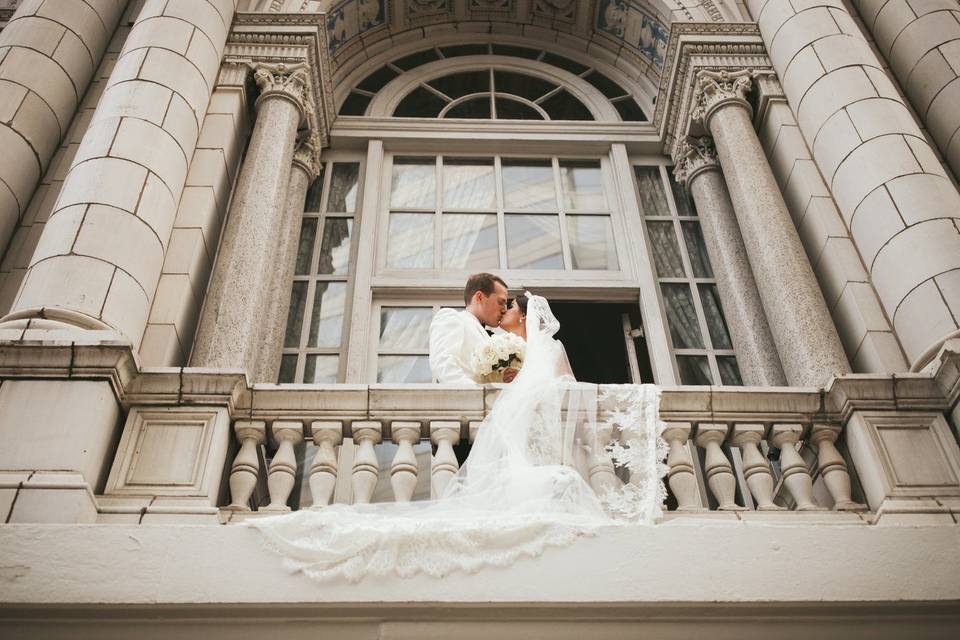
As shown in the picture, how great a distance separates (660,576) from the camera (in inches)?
170

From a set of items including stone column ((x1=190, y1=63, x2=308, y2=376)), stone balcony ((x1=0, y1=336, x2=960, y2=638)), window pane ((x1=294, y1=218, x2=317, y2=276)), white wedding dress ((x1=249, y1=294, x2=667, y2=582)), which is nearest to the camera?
stone balcony ((x1=0, y1=336, x2=960, y2=638))

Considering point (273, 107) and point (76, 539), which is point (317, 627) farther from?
point (273, 107)

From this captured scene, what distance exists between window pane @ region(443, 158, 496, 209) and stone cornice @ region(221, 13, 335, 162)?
1411mm

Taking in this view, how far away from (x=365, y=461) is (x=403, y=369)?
254cm

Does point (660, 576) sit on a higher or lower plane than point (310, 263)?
lower

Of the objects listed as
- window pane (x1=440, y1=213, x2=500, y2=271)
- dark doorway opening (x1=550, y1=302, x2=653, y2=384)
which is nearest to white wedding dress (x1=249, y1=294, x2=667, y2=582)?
dark doorway opening (x1=550, y1=302, x2=653, y2=384)

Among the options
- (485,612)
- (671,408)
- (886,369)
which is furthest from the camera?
(886,369)

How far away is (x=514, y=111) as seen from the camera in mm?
10945

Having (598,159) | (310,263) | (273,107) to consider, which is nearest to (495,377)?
(310,263)

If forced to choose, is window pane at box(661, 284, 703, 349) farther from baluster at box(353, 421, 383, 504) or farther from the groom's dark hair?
baluster at box(353, 421, 383, 504)

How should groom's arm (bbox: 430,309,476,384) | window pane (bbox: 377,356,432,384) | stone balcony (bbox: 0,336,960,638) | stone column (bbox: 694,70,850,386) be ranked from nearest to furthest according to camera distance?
stone balcony (bbox: 0,336,960,638)
groom's arm (bbox: 430,309,476,384)
stone column (bbox: 694,70,850,386)
window pane (bbox: 377,356,432,384)

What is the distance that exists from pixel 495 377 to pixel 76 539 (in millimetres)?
2721

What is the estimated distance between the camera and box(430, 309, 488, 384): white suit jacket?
613cm

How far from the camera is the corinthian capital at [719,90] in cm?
880
